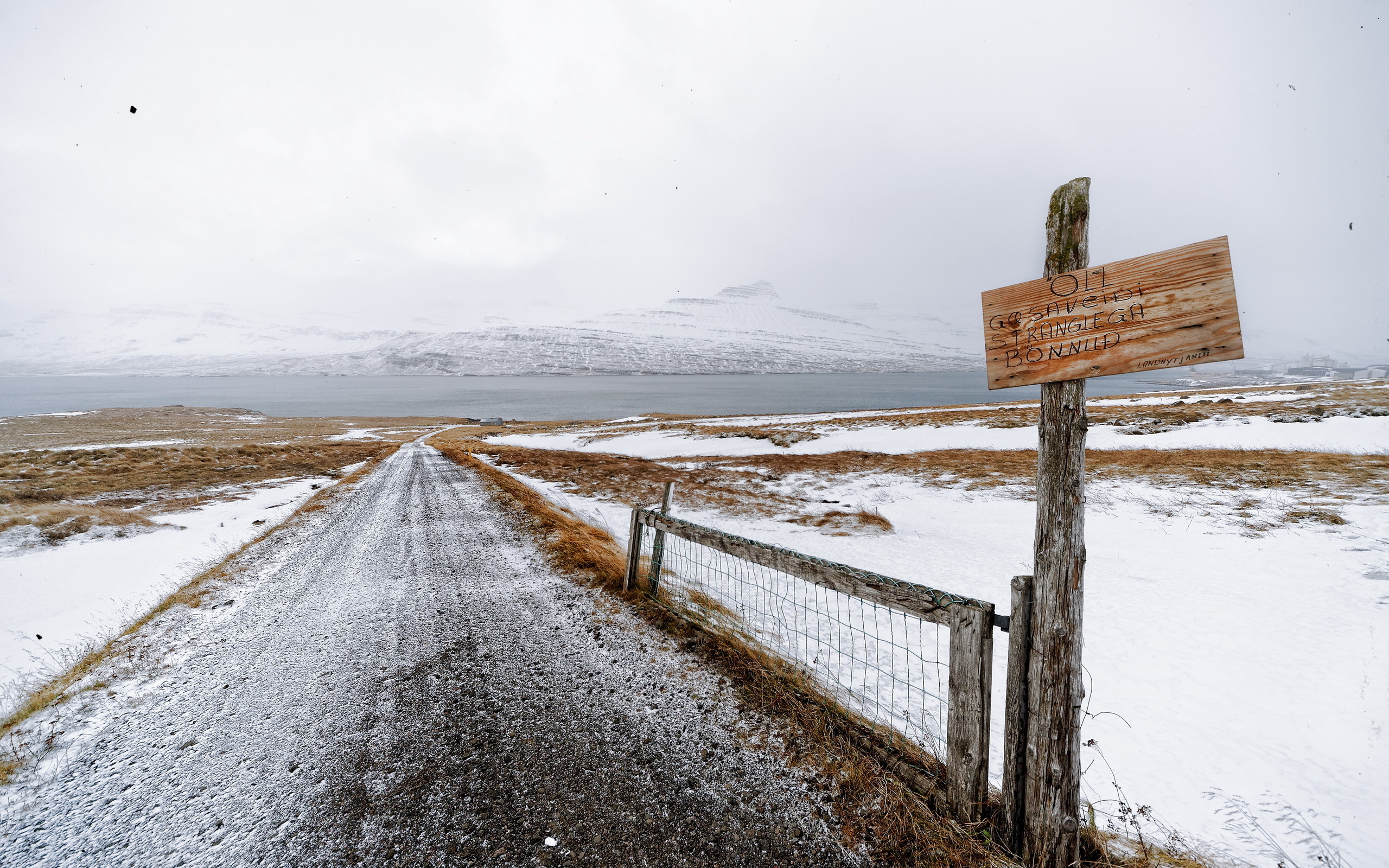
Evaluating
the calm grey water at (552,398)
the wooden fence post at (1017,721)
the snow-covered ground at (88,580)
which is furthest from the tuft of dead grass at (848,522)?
the calm grey water at (552,398)

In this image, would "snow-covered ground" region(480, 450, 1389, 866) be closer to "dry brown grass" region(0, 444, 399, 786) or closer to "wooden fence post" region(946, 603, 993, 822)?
"wooden fence post" region(946, 603, 993, 822)

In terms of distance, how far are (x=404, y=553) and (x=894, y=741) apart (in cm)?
901

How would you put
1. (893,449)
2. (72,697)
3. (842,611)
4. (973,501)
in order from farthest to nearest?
1. (893,449)
2. (973,501)
3. (842,611)
4. (72,697)

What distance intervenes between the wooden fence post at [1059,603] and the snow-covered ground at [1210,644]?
117cm

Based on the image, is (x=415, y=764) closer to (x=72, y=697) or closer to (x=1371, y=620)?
(x=72, y=697)

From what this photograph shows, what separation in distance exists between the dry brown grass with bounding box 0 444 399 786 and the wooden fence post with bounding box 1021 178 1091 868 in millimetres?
7032

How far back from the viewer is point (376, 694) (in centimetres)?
478

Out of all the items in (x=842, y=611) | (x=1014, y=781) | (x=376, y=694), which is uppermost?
(x=1014, y=781)

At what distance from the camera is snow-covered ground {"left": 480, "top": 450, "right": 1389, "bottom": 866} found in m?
3.99

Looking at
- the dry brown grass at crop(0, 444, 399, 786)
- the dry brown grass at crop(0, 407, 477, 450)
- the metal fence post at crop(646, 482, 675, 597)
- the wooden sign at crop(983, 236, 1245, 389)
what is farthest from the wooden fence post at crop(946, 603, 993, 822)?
the dry brown grass at crop(0, 407, 477, 450)

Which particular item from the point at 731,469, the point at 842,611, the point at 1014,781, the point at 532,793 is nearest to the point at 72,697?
the point at 532,793

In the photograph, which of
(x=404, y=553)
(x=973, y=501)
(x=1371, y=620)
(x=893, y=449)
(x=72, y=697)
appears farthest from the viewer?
(x=893, y=449)

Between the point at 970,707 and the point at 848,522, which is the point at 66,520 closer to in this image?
the point at 970,707

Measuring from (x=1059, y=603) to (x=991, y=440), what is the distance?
27.1 meters
